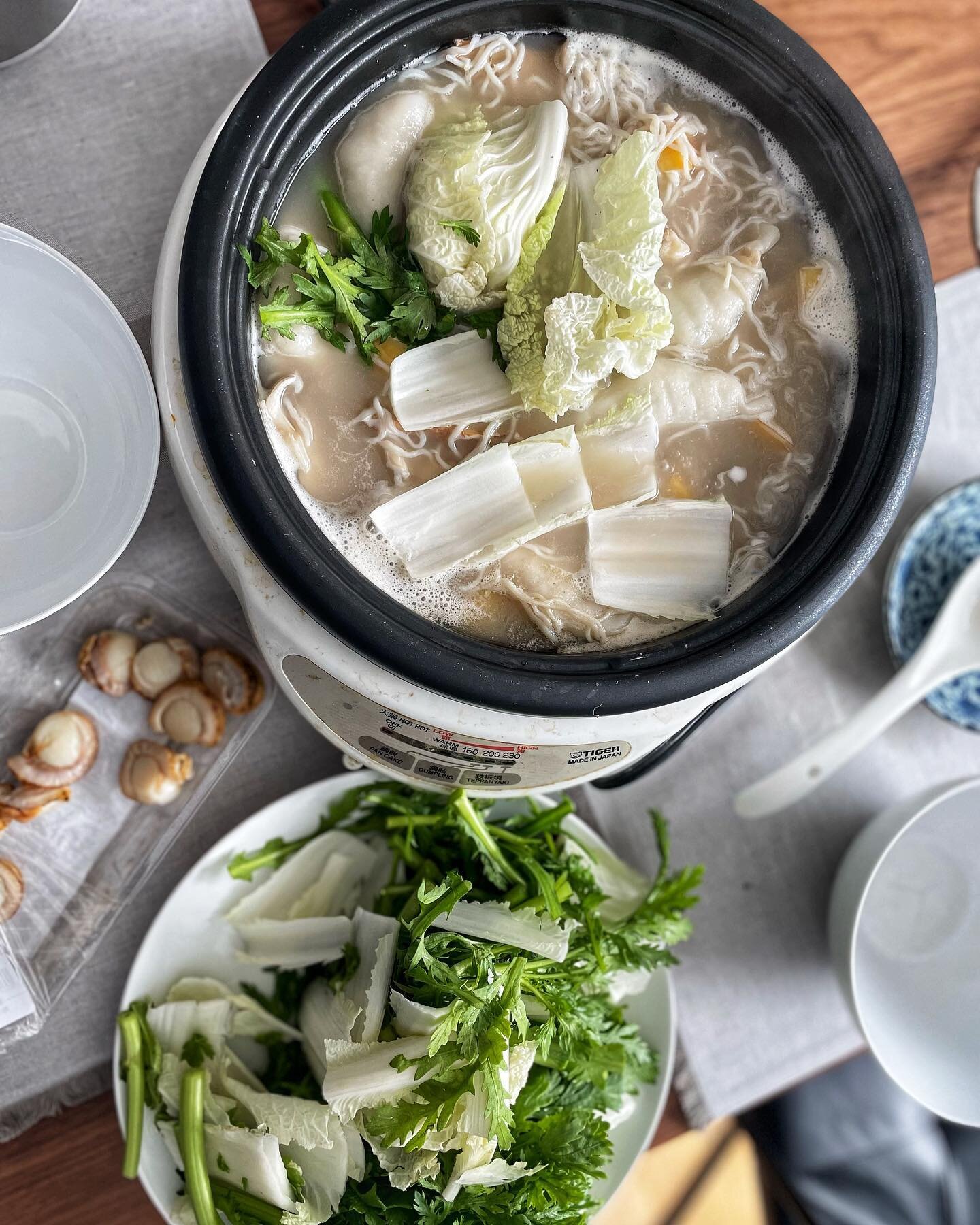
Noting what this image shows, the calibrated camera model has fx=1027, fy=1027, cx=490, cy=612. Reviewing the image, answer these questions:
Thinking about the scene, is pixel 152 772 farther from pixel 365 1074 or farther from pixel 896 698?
pixel 896 698

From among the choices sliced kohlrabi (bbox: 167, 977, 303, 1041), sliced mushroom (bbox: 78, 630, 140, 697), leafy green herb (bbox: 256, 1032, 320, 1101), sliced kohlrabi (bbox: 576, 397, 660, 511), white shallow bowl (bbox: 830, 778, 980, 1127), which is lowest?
white shallow bowl (bbox: 830, 778, 980, 1127)

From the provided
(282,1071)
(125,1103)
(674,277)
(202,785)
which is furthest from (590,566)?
(125,1103)

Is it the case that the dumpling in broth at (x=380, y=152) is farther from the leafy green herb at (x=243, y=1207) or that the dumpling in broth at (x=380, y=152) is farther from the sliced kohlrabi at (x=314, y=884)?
the leafy green herb at (x=243, y=1207)

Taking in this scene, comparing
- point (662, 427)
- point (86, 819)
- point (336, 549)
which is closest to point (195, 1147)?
point (86, 819)

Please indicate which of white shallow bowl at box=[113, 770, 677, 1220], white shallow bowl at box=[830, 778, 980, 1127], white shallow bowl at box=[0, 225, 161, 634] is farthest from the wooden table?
white shallow bowl at box=[0, 225, 161, 634]

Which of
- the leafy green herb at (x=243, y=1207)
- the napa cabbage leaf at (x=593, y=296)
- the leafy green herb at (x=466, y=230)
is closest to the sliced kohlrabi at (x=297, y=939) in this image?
the leafy green herb at (x=243, y=1207)

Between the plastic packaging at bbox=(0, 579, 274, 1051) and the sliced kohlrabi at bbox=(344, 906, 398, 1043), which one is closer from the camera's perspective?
the sliced kohlrabi at bbox=(344, 906, 398, 1043)

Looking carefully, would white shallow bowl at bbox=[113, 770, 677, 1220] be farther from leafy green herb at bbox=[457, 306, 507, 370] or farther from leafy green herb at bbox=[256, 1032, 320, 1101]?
leafy green herb at bbox=[457, 306, 507, 370]
